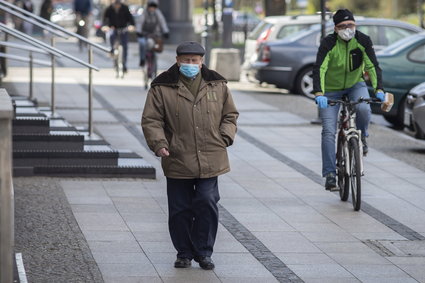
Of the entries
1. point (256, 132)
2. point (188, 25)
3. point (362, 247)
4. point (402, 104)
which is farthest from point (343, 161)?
point (188, 25)

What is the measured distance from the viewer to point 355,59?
35.5 ft

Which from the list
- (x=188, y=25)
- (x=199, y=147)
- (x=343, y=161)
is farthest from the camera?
(x=188, y=25)

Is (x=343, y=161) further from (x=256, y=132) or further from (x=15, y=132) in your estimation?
(x=256, y=132)

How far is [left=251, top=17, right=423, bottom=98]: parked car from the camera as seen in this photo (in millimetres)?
21969

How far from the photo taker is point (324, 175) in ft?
36.0

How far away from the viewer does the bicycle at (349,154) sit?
1036 cm

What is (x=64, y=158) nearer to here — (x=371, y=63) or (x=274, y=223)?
(x=274, y=223)

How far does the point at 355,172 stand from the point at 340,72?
38.9 inches

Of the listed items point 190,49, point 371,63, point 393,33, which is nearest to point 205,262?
point 190,49

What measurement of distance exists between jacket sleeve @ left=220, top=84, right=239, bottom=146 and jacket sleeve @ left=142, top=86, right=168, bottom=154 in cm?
39

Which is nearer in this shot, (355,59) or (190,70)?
(190,70)

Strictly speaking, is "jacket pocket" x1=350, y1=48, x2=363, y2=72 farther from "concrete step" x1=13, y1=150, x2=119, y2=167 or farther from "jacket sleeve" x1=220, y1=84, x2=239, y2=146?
"jacket sleeve" x1=220, y1=84, x2=239, y2=146

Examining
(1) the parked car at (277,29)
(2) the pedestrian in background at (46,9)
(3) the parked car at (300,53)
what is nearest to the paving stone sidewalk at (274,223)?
(3) the parked car at (300,53)

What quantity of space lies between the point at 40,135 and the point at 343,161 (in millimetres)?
3203
